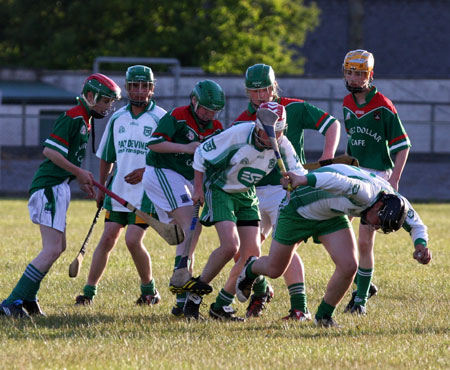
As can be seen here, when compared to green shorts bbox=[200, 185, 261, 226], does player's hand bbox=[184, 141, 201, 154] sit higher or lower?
higher

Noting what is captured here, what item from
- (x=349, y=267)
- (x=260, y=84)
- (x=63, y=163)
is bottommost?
(x=349, y=267)

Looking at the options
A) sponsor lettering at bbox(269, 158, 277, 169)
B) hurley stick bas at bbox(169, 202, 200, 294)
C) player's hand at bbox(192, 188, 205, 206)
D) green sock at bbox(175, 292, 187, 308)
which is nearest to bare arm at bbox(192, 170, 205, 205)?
player's hand at bbox(192, 188, 205, 206)

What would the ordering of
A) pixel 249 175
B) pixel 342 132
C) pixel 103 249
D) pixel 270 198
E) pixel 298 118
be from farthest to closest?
pixel 342 132, pixel 103 249, pixel 270 198, pixel 298 118, pixel 249 175

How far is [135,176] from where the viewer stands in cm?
712

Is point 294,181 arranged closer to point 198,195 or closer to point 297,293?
point 198,195

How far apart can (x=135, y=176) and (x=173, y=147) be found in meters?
0.94

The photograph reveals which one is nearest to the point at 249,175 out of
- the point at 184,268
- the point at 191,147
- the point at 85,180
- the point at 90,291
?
the point at 191,147

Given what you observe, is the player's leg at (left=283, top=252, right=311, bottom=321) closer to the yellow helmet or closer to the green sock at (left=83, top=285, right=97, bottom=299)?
the yellow helmet

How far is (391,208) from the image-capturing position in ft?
17.4

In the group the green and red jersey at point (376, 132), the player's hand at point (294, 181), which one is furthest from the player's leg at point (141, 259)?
the player's hand at point (294, 181)

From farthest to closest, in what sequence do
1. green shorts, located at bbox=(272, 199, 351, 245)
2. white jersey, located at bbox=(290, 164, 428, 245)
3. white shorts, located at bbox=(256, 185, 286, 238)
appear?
white shorts, located at bbox=(256, 185, 286, 238) → green shorts, located at bbox=(272, 199, 351, 245) → white jersey, located at bbox=(290, 164, 428, 245)

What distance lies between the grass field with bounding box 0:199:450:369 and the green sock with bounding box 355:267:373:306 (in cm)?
13

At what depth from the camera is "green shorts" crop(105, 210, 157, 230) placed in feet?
23.5

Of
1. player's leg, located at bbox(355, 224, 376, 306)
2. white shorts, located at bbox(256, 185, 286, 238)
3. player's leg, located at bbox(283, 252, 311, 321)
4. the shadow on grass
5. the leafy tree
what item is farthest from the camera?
the leafy tree
